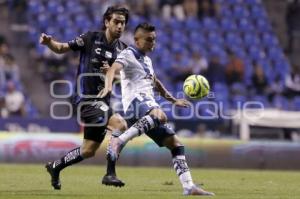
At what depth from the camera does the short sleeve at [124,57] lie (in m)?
10.4

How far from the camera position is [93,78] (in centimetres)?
1121

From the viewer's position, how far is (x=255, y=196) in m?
10.4

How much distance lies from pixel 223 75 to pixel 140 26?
45.2 ft

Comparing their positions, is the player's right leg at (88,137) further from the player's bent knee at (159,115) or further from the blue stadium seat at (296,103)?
the blue stadium seat at (296,103)

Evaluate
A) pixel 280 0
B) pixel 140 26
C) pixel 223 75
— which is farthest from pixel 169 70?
pixel 140 26

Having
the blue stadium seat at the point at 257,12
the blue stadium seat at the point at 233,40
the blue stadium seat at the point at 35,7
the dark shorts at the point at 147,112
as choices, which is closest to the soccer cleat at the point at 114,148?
the dark shorts at the point at 147,112

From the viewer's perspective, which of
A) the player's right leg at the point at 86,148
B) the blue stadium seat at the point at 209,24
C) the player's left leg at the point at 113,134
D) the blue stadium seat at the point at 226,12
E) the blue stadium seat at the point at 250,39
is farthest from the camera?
the blue stadium seat at the point at 226,12

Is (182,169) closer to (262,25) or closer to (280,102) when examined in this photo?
(280,102)

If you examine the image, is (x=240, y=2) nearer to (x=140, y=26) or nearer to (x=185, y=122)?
(x=185, y=122)

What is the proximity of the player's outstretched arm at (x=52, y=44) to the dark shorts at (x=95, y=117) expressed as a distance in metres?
0.78

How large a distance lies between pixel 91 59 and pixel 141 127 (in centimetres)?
151

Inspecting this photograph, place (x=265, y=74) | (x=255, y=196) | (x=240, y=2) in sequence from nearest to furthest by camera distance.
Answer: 1. (x=255, y=196)
2. (x=265, y=74)
3. (x=240, y=2)

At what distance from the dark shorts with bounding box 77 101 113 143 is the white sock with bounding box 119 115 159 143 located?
0.67 m

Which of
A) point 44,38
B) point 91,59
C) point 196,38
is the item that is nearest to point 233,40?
point 196,38
